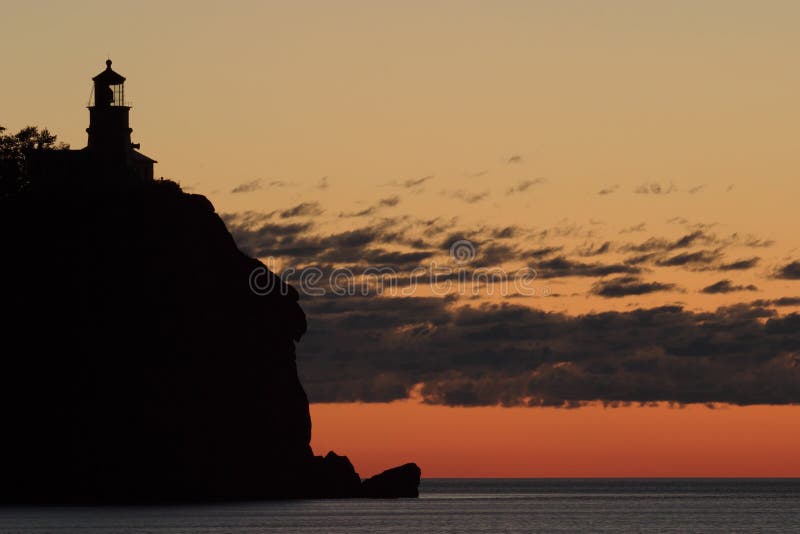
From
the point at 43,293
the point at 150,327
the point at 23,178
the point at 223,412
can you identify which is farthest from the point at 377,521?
the point at 23,178

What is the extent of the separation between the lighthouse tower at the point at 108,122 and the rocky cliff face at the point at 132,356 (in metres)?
3.29

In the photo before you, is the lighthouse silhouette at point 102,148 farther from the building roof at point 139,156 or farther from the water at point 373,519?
the water at point 373,519

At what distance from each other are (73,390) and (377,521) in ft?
110

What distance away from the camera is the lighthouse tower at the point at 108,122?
432ft

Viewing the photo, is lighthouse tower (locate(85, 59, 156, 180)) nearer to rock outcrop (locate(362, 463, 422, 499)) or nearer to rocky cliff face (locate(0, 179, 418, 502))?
rocky cliff face (locate(0, 179, 418, 502))

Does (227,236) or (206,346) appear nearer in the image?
(206,346)

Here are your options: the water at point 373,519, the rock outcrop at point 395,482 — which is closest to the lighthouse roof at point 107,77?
the water at point 373,519

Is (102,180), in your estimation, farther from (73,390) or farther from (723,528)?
(723,528)

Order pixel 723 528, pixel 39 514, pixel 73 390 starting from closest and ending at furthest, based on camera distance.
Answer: pixel 39 514, pixel 73 390, pixel 723 528

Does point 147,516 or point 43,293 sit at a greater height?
point 43,293

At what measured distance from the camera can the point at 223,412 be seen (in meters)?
126

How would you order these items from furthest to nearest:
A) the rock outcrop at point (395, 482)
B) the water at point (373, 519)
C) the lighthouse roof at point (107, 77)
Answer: the rock outcrop at point (395, 482)
the lighthouse roof at point (107, 77)
the water at point (373, 519)

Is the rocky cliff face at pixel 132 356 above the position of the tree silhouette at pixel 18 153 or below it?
below

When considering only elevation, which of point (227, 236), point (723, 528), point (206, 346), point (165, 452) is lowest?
point (723, 528)
